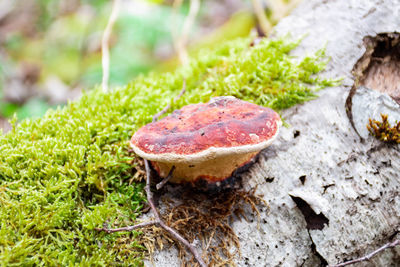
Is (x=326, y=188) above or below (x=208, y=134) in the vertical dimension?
below

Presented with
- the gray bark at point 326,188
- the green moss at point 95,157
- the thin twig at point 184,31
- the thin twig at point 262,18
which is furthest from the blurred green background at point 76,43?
the gray bark at point 326,188

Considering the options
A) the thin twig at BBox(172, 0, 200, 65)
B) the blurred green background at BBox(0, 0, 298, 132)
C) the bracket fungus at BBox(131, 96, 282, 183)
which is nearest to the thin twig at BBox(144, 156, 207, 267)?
the bracket fungus at BBox(131, 96, 282, 183)

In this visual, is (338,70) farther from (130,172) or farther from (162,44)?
(162,44)

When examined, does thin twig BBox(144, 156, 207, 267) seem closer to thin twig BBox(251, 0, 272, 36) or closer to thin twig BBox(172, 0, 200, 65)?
thin twig BBox(172, 0, 200, 65)

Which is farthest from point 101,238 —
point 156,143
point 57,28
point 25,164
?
point 57,28

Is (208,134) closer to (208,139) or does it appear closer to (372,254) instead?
(208,139)

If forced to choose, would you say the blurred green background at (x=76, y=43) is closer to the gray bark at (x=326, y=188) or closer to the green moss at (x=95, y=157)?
the green moss at (x=95, y=157)

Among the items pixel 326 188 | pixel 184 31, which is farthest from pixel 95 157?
pixel 184 31
